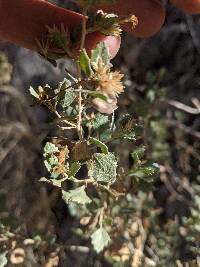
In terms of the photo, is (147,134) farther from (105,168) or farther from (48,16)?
(105,168)

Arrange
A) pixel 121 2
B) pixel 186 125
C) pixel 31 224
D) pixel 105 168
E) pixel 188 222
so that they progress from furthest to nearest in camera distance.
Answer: pixel 186 125 < pixel 31 224 < pixel 188 222 < pixel 121 2 < pixel 105 168

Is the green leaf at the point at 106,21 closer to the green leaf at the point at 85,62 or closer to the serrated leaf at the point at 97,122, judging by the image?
the green leaf at the point at 85,62

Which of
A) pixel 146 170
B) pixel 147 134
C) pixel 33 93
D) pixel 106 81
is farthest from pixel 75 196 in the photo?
pixel 147 134

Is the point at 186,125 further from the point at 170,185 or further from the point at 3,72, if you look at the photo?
the point at 3,72

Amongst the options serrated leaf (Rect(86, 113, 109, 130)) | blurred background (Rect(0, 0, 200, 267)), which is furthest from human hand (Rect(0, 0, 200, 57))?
blurred background (Rect(0, 0, 200, 267))

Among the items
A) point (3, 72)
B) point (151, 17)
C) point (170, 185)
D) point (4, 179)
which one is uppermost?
point (151, 17)

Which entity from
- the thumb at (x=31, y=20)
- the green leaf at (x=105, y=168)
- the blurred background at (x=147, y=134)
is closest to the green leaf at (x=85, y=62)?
the green leaf at (x=105, y=168)

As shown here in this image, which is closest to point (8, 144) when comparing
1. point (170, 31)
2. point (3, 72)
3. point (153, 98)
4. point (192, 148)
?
point (3, 72)

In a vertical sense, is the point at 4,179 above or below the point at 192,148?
below
